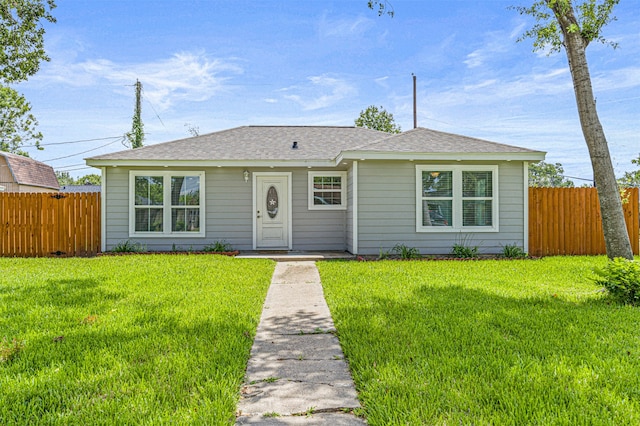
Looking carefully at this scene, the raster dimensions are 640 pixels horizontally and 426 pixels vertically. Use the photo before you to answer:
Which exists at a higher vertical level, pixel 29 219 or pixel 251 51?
pixel 251 51

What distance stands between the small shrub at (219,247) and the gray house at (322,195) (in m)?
0.15

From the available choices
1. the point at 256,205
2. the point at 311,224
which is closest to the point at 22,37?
the point at 256,205

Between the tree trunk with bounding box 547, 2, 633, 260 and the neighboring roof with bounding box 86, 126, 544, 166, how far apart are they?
3572 millimetres

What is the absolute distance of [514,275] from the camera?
267 inches

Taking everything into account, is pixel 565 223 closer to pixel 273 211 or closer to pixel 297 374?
pixel 273 211

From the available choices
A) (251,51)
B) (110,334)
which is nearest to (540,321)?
(110,334)

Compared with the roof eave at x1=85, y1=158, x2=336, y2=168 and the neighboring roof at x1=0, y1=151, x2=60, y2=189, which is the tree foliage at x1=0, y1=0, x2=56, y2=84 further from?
the neighboring roof at x1=0, y1=151, x2=60, y2=189

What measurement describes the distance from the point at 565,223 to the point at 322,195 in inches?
248

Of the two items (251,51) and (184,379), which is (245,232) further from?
(184,379)

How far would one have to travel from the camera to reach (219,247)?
10.0 metres

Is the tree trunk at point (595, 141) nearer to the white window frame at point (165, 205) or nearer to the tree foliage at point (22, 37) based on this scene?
the white window frame at point (165, 205)

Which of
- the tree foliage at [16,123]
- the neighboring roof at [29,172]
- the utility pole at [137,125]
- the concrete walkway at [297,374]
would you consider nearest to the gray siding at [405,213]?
the concrete walkway at [297,374]

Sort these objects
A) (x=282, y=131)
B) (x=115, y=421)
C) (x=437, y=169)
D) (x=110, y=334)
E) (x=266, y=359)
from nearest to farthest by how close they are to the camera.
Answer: (x=115, y=421) → (x=266, y=359) → (x=110, y=334) → (x=437, y=169) → (x=282, y=131)

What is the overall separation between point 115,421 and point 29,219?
10.3 metres
